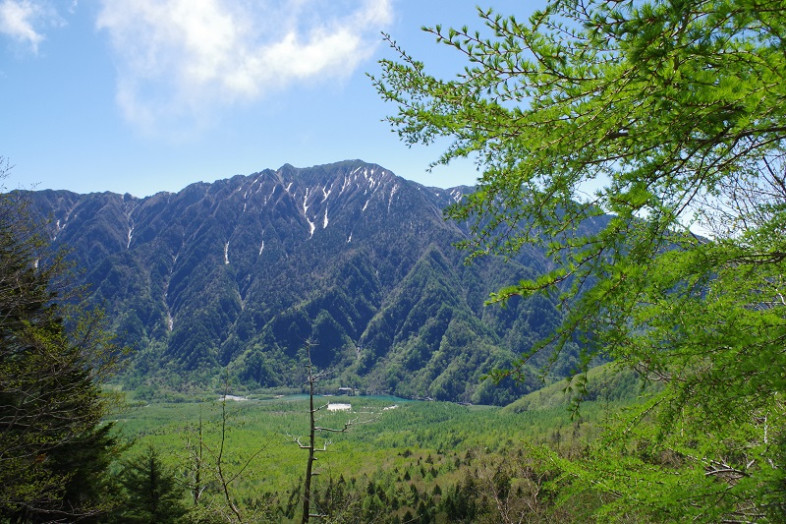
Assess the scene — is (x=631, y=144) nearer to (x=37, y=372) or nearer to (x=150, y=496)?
(x=37, y=372)

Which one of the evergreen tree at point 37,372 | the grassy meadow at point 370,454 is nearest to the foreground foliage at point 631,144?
the grassy meadow at point 370,454

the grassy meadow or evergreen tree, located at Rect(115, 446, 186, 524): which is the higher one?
evergreen tree, located at Rect(115, 446, 186, 524)

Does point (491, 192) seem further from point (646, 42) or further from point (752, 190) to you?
point (752, 190)

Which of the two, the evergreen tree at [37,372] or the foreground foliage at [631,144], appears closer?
the foreground foliage at [631,144]

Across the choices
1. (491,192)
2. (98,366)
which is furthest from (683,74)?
(98,366)

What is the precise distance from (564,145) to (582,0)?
75 centimetres

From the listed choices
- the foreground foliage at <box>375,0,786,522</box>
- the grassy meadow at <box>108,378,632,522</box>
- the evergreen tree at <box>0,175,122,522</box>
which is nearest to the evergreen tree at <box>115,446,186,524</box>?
the grassy meadow at <box>108,378,632,522</box>

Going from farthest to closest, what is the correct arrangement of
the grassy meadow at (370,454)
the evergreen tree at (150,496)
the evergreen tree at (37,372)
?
the grassy meadow at (370,454) < the evergreen tree at (150,496) < the evergreen tree at (37,372)

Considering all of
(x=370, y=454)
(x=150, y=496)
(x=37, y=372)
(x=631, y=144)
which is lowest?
(x=370, y=454)

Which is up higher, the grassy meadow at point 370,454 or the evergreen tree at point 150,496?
the evergreen tree at point 150,496

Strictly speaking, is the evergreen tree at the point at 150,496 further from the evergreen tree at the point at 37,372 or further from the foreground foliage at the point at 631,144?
the foreground foliage at the point at 631,144

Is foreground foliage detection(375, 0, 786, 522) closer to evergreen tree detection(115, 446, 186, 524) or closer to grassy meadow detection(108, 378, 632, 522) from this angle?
grassy meadow detection(108, 378, 632, 522)

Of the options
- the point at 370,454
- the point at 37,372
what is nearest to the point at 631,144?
the point at 37,372

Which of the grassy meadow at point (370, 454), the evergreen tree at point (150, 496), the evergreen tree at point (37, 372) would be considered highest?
the evergreen tree at point (37, 372)
